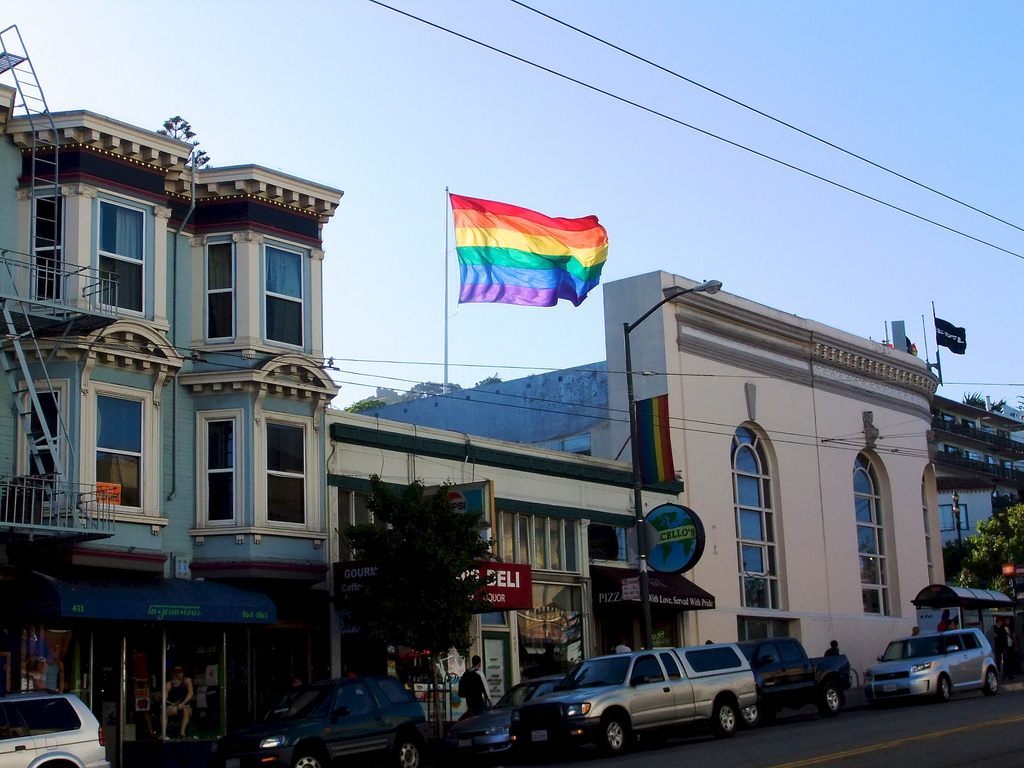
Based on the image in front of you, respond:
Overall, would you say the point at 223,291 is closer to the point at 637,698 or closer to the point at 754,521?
the point at 637,698

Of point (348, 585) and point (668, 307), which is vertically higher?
point (668, 307)

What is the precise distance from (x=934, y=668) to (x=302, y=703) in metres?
14.6

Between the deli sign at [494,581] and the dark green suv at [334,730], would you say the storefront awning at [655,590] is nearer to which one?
the deli sign at [494,581]

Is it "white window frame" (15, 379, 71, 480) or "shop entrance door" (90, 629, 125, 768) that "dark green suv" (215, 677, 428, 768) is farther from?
"white window frame" (15, 379, 71, 480)

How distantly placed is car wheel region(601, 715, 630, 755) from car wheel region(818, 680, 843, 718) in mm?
7482

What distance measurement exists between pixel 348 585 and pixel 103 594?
194 inches

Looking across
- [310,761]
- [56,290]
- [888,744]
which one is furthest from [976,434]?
[310,761]

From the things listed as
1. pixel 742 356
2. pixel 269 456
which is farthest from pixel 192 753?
pixel 742 356

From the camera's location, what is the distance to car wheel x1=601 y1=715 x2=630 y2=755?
21562 mm

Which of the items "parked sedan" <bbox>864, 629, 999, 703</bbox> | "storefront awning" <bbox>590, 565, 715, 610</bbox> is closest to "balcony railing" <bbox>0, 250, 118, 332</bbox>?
"storefront awning" <bbox>590, 565, 715, 610</bbox>

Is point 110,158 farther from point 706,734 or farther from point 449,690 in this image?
point 706,734

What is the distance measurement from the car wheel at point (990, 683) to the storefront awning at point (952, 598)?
10.8 metres

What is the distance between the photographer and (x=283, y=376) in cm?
2558

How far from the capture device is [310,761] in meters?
19.7
